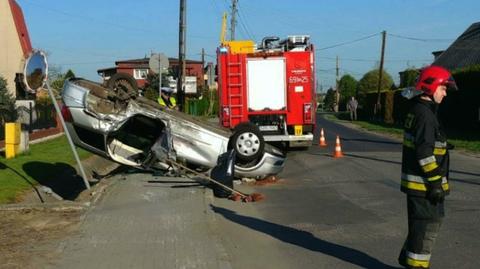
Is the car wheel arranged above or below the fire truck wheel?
above

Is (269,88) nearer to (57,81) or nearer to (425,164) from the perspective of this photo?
(425,164)

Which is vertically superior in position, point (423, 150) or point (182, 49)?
point (182, 49)

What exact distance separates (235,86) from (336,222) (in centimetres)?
923

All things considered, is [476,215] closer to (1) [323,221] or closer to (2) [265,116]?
(1) [323,221]

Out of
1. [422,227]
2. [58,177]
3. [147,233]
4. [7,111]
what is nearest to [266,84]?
[58,177]

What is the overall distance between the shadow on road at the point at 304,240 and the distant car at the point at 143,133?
1993mm

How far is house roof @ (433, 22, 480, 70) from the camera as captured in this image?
170 ft

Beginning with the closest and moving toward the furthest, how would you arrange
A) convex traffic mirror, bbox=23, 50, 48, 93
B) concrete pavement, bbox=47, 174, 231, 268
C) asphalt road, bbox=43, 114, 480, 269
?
concrete pavement, bbox=47, 174, 231, 268, asphalt road, bbox=43, 114, 480, 269, convex traffic mirror, bbox=23, 50, 48, 93

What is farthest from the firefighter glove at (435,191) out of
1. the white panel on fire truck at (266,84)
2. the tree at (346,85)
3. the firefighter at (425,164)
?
the tree at (346,85)

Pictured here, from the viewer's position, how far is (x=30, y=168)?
12.9 m

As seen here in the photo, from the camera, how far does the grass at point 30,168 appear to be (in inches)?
405

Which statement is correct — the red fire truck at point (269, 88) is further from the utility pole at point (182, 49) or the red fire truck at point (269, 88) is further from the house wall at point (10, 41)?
the house wall at point (10, 41)

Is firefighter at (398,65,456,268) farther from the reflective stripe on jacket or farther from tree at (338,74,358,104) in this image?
tree at (338,74,358,104)

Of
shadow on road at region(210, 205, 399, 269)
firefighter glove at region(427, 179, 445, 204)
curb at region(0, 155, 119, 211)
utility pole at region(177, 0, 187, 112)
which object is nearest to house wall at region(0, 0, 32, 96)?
utility pole at region(177, 0, 187, 112)
